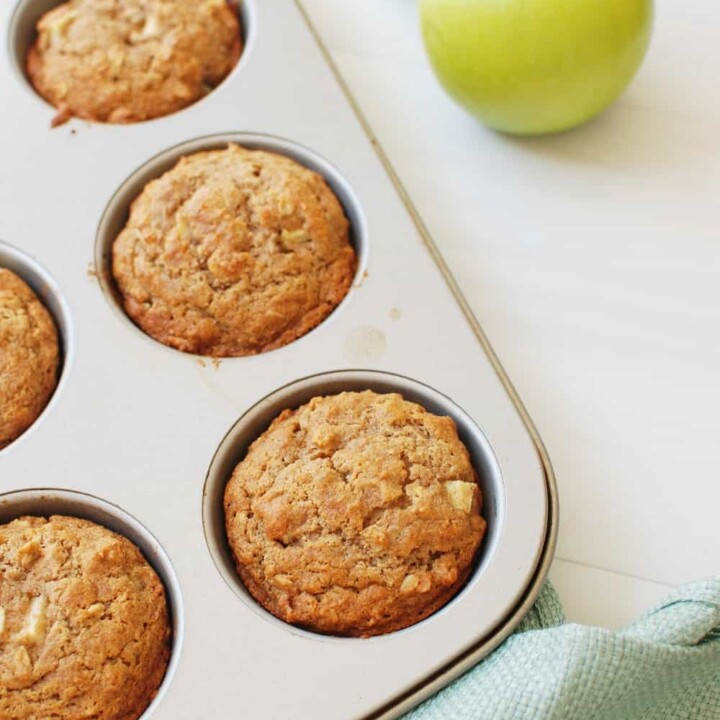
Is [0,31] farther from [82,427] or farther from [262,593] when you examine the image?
[262,593]

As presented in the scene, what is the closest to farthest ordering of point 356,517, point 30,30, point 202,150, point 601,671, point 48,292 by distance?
point 601,671 → point 356,517 → point 48,292 → point 202,150 → point 30,30

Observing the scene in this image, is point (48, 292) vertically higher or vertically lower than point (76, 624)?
higher

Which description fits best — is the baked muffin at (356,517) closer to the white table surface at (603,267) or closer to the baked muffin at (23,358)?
the white table surface at (603,267)

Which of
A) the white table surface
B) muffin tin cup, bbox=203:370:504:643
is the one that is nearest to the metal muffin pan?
muffin tin cup, bbox=203:370:504:643

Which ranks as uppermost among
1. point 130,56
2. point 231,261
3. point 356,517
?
point 130,56

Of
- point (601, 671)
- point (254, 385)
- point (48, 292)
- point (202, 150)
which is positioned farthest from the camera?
point (202, 150)

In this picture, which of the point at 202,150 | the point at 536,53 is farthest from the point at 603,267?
the point at 202,150

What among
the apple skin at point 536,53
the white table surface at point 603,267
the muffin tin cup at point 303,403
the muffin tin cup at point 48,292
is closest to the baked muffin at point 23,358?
the muffin tin cup at point 48,292

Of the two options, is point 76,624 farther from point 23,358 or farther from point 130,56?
point 130,56
